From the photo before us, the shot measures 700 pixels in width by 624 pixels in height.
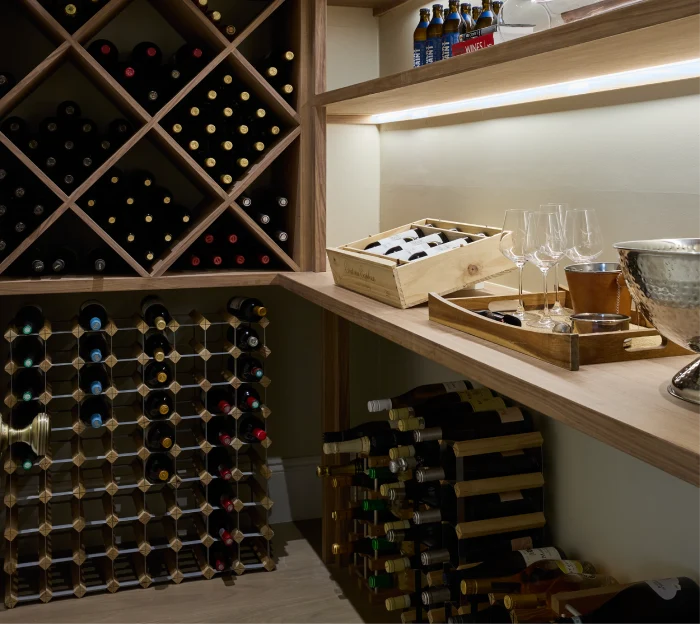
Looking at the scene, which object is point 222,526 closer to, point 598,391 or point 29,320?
point 29,320

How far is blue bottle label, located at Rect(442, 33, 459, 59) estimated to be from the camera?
7.45ft

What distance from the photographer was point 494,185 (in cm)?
244

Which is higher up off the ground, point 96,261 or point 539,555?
point 96,261

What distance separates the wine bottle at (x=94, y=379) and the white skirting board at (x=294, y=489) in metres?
0.81

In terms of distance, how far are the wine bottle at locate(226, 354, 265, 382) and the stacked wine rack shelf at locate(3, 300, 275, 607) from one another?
0.01 meters

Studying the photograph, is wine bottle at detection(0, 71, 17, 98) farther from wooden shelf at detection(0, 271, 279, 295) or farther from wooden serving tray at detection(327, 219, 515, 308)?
wooden serving tray at detection(327, 219, 515, 308)

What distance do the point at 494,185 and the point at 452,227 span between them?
0.54 feet

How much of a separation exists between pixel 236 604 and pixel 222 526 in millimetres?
308

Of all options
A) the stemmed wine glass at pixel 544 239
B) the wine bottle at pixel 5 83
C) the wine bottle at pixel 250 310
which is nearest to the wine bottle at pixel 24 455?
the wine bottle at pixel 250 310

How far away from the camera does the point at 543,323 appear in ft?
5.39

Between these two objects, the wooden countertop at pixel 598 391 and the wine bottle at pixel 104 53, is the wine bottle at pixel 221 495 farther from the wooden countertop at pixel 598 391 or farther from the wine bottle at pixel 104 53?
the wine bottle at pixel 104 53

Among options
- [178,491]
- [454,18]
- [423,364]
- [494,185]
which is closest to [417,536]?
[423,364]

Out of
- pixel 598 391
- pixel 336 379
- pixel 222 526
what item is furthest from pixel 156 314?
pixel 598 391

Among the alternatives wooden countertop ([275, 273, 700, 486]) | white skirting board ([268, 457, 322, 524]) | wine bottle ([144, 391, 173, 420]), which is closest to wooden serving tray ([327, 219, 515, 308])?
wooden countertop ([275, 273, 700, 486])
